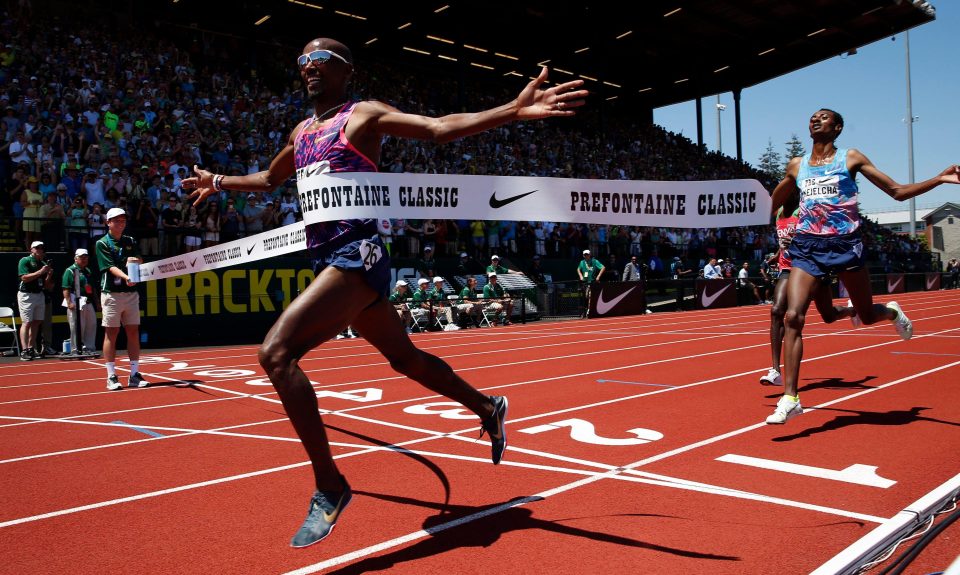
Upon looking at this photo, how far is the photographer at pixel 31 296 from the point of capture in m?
12.8

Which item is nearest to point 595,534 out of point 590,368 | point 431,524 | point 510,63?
point 431,524

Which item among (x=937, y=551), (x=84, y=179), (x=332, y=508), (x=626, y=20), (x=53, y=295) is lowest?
(x=937, y=551)

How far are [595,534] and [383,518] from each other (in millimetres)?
1094

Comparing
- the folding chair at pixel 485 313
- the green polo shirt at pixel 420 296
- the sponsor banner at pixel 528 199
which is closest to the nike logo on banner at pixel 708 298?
the folding chair at pixel 485 313

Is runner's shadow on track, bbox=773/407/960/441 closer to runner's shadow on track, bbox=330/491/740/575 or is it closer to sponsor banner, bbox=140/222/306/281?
runner's shadow on track, bbox=330/491/740/575

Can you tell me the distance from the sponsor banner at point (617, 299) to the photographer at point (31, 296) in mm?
14400

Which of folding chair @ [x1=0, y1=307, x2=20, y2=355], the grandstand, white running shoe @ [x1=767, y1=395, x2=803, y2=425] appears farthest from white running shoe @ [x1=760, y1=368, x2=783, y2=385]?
folding chair @ [x1=0, y1=307, x2=20, y2=355]

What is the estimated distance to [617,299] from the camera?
891 inches

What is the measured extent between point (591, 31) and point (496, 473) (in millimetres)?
31725

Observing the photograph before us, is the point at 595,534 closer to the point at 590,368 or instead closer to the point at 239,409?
the point at 239,409

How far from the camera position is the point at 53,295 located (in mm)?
14258

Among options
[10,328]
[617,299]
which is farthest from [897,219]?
[10,328]

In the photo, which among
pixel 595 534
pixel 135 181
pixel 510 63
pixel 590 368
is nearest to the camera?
pixel 595 534

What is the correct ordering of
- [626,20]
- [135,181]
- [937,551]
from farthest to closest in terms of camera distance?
[626,20], [135,181], [937,551]
